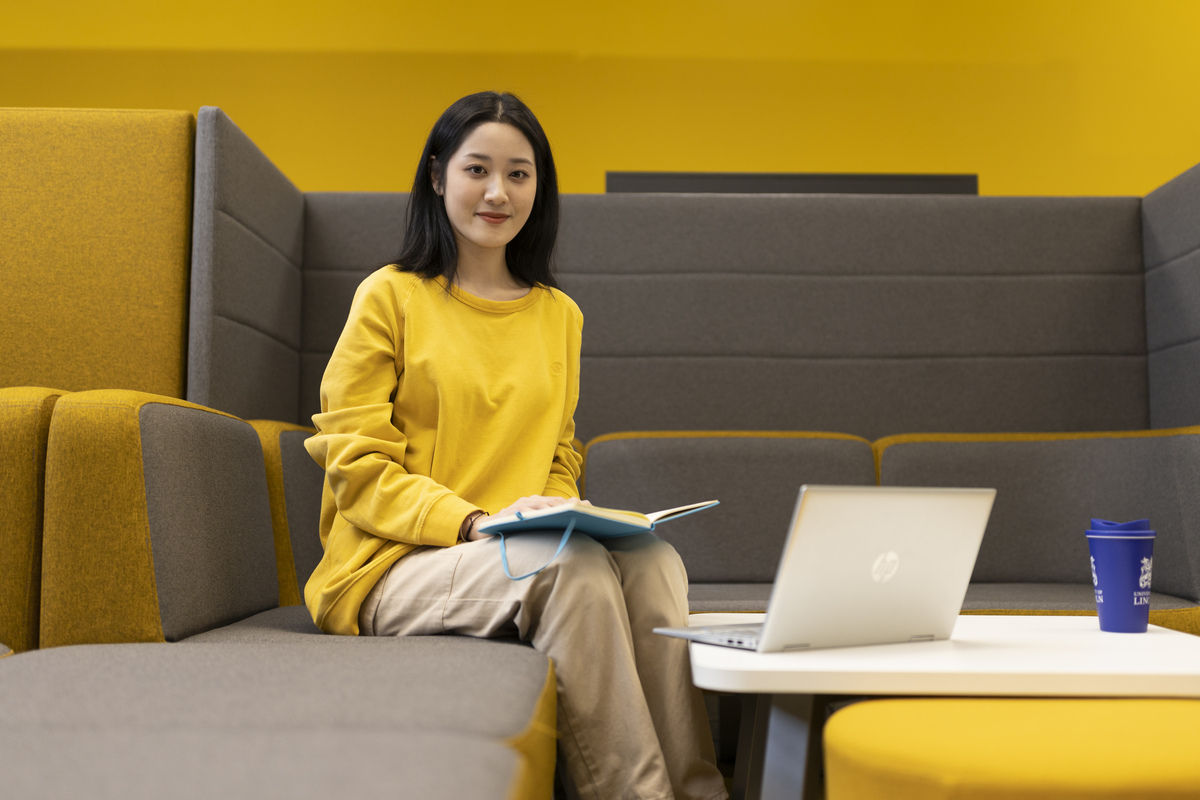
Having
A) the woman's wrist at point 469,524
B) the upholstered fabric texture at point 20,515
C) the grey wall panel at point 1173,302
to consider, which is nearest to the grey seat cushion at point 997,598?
the woman's wrist at point 469,524

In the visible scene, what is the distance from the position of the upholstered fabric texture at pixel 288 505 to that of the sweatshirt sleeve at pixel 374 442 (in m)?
0.43

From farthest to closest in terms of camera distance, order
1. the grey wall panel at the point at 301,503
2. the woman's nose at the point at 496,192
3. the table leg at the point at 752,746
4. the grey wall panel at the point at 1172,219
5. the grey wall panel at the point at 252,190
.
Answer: the grey wall panel at the point at 1172,219 < the grey wall panel at the point at 252,190 < the grey wall panel at the point at 301,503 < the woman's nose at the point at 496,192 < the table leg at the point at 752,746

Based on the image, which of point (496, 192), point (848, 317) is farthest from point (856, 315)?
point (496, 192)

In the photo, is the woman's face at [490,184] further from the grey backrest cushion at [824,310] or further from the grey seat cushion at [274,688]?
the grey backrest cushion at [824,310]

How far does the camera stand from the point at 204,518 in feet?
4.54

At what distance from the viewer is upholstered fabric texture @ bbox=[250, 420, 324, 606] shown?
1811 millimetres

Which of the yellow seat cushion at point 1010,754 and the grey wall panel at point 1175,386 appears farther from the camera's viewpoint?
the grey wall panel at point 1175,386

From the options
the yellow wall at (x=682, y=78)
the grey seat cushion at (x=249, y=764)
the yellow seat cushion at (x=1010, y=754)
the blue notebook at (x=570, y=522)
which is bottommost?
the yellow seat cushion at (x=1010, y=754)

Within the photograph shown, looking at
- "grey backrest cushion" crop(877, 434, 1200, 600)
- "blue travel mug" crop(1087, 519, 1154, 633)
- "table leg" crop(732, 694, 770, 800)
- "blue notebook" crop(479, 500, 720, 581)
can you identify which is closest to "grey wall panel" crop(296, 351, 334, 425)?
"blue notebook" crop(479, 500, 720, 581)

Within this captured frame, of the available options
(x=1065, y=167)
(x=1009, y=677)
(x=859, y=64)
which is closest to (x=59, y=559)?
(x=1009, y=677)

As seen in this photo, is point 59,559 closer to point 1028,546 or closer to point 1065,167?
point 1028,546

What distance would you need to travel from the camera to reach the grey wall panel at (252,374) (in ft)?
6.39

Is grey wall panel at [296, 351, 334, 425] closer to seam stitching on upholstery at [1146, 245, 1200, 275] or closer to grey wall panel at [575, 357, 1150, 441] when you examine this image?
grey wall panel at [575, 357, 1150, 441]

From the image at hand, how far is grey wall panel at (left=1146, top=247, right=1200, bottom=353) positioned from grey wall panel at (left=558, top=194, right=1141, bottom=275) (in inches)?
4.0
